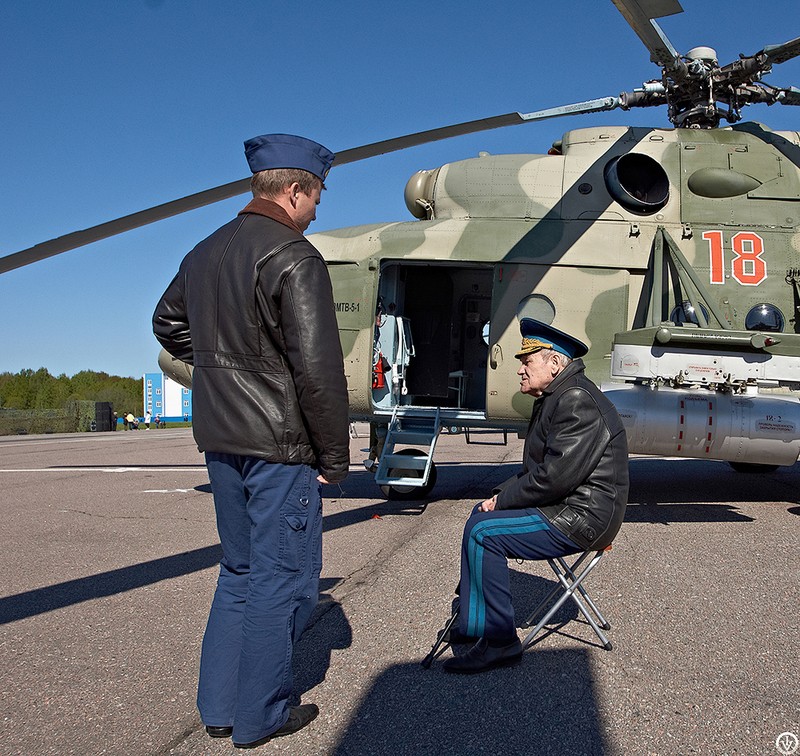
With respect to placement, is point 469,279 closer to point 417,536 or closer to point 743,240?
point 743,240

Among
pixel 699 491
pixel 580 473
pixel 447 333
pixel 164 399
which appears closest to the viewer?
pixel 580 473

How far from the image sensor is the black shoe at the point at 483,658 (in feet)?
10.3

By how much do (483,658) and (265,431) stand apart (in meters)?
1.45

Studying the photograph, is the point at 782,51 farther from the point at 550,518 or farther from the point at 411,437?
the point at 550,518

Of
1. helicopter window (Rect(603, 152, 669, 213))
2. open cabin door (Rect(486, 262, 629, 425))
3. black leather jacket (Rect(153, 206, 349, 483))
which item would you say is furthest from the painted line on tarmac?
black leather jacket (Rect(153, 206, 349, 483))

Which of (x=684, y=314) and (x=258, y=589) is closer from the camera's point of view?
(x=258, y=589)

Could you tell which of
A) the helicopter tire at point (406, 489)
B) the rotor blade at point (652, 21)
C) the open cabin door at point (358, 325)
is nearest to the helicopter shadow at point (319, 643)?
the open cabin door at point (358, 325)

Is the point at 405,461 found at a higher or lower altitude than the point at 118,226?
lower

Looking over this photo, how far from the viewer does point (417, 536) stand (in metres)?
6.09

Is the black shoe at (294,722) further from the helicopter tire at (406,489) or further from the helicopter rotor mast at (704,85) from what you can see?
the helicopter rotor mast at (704,85)

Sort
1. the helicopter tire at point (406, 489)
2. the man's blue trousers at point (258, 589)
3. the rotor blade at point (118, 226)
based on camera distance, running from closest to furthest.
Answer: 1. the man's blue trousers at point (258, 589)
2. the rotor blade at point (118, 226)
3. the helicopter tire at point (406, 489)

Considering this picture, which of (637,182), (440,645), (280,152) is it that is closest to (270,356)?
(280,152)

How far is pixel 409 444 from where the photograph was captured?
25.3 ft

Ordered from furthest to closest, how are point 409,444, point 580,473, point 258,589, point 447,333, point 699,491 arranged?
point 447,333, point 699,491, point 409,444, point 580,473, point 258,589
